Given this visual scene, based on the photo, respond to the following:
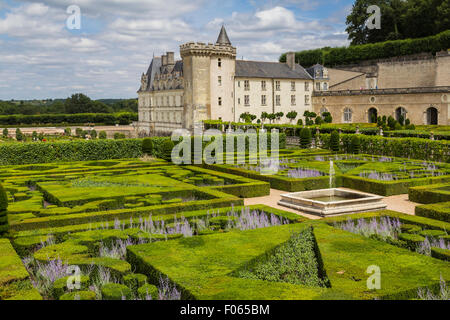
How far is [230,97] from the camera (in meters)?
45.9

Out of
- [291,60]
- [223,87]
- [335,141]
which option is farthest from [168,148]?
[291,60]

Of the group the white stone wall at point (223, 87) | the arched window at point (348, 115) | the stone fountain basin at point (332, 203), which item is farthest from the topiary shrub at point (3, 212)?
the arched window at point (348, 115)

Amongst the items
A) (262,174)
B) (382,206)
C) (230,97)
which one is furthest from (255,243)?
(230,97)

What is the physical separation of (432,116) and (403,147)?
21.7m

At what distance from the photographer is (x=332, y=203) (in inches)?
472

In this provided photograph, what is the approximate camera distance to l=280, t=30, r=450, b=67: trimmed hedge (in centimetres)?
4753

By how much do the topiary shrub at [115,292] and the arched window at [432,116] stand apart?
1545 inches

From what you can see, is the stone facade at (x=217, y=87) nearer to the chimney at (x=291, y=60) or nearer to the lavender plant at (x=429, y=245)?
the chimney at (x=291, y=60)

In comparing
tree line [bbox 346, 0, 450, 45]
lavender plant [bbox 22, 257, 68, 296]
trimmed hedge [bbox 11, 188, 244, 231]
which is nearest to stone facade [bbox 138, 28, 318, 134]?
tree line [bbox 346, 0, 450, 45]

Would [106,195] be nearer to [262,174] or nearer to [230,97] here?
[262,174]

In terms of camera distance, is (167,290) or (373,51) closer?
(167,290)

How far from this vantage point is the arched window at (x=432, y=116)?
133 ft

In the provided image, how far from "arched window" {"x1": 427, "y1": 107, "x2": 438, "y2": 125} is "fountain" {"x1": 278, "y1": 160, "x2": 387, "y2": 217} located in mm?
30462

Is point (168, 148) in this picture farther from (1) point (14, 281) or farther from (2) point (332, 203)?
(1) point (14, 281)
